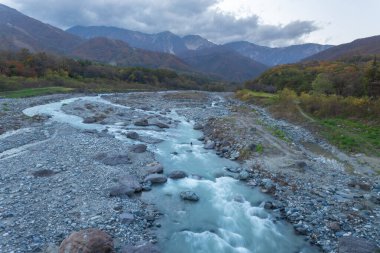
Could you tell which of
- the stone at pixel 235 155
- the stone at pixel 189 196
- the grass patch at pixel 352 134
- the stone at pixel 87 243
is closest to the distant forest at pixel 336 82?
the grass patch at pixel 352 134

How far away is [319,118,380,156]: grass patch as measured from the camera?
2669 cm

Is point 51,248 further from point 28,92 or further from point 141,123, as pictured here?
point 28,92

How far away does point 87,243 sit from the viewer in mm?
11414

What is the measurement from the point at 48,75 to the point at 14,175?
66.7m

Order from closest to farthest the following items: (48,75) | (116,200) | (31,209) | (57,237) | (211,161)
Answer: (57,237) < (31,209) < (116,200) < (211,161) < (48,75)

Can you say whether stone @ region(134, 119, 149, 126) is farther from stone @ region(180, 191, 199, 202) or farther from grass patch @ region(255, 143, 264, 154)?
stone @ region(180, 191, 199, 202)

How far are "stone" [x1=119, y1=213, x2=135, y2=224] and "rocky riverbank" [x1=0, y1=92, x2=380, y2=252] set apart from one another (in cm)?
5

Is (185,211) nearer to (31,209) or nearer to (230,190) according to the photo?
(230,190)

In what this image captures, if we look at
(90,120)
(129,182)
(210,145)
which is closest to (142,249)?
(129,182)

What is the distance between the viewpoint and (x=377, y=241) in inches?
538

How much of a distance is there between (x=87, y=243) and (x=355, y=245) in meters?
10.7

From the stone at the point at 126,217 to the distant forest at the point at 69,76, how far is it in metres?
54.9

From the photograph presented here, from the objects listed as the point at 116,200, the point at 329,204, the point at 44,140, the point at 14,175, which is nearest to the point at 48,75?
the point at 44,140

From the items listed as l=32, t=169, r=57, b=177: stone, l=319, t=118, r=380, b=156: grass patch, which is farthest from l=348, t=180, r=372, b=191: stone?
l=32, t=169, r=57, b=177: stone
